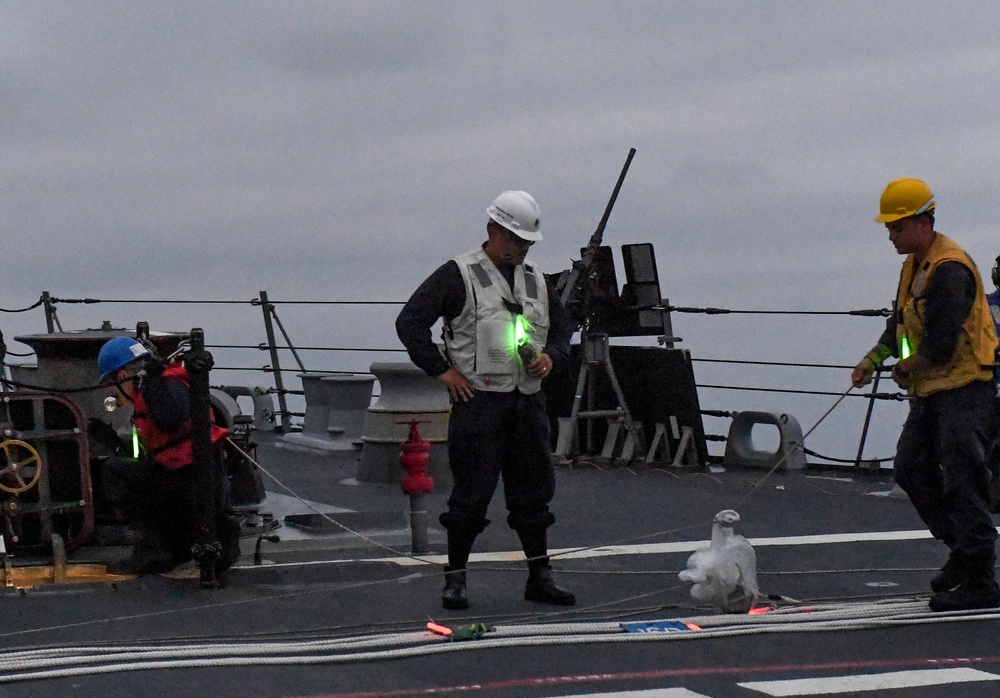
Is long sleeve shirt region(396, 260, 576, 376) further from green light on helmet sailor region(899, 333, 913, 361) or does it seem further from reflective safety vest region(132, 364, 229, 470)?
green light on helmet sailor region(899, 333, 913, 361)

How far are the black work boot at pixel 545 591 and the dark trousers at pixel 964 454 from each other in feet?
6.23

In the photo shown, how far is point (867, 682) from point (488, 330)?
8.87 ft

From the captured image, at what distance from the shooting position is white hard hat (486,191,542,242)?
7.84 metres

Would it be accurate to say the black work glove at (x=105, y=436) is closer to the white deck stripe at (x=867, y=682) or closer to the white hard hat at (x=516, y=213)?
the white hard hat at (x=516, y=213)

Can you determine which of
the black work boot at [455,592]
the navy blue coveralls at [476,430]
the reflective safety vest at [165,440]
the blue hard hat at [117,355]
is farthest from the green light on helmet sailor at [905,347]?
the blue hard hat at [117,355]

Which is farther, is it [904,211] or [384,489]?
[384,489]

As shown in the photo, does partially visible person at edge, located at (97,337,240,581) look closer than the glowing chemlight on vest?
No

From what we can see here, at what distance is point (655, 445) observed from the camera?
15.4 m

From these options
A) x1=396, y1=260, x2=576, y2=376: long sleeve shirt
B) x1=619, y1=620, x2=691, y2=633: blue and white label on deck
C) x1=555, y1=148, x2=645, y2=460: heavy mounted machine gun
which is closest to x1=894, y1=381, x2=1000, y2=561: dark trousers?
x1=619, y1=620, x2=691, y2=633: blue and white label on deck

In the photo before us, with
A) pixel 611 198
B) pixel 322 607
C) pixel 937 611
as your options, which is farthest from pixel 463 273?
pixel 611 198

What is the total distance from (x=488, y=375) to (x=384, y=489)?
6075 millimetres

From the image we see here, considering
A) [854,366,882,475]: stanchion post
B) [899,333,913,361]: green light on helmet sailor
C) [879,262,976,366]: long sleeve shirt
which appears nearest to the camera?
[879,262,976,366]: long sleeve shirt

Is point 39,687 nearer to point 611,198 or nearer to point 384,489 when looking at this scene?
point 384,489

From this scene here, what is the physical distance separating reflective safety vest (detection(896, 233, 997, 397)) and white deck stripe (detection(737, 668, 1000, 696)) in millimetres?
1779
